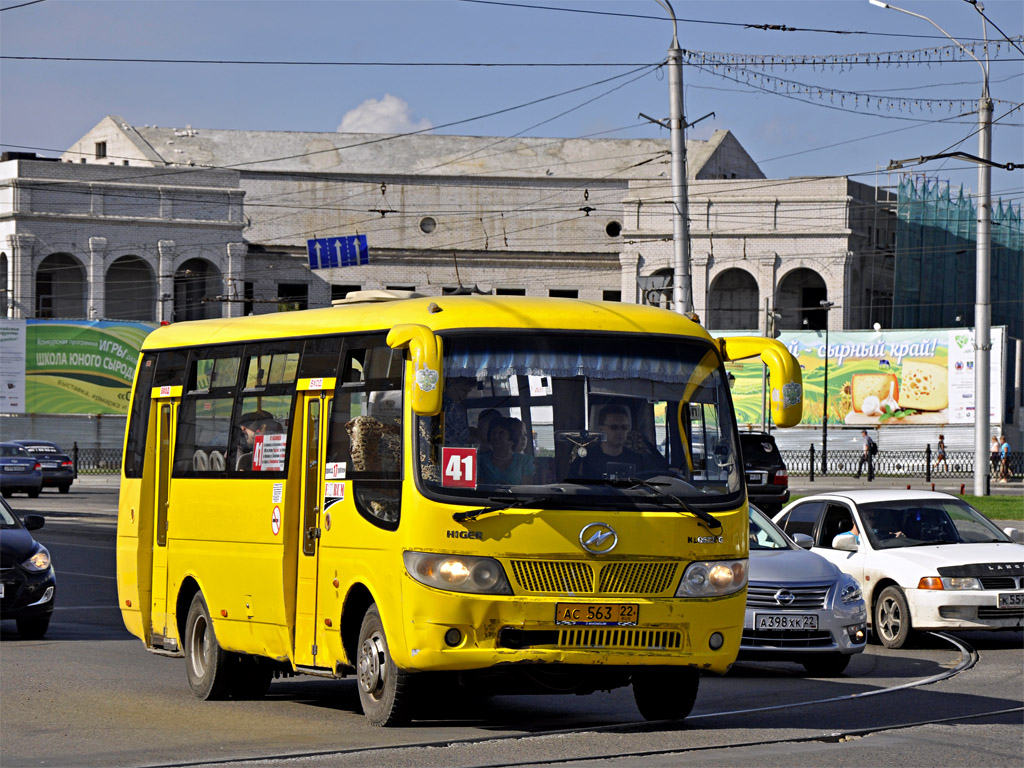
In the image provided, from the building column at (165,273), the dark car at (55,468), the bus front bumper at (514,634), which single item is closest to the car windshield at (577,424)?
the bus front bumper at (514,634)

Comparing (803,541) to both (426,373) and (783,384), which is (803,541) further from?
(426,373)

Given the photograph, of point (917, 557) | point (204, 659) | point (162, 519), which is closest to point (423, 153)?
point (917, 557)

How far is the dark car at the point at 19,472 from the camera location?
43.1 meters

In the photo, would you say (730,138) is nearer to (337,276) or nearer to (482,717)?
(337,276)

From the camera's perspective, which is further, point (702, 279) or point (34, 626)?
point (702, 279)

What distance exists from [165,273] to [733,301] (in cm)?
2907

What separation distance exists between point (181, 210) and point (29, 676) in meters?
68.9

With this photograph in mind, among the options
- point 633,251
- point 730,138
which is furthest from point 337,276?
point 730,138

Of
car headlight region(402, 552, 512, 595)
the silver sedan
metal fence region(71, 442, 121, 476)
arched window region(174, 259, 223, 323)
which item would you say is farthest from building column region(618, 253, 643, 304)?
car headlight region(402, 552, 512, 595)

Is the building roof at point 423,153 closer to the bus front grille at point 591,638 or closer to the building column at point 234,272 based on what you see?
the building column at point 234,272

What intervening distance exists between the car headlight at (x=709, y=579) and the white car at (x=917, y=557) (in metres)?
5.49

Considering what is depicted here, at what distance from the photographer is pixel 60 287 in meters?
78.6

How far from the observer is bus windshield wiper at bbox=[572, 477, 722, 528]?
8.99 meters

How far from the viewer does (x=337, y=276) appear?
8688 cm
